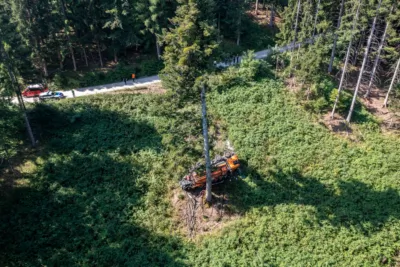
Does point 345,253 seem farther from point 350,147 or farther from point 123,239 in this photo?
point 123,239

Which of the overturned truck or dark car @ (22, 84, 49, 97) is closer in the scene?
the overturned truck

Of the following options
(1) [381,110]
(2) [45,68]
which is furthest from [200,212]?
(2) [45,68]

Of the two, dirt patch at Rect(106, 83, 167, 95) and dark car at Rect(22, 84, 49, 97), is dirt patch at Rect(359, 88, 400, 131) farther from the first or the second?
dark car at Rect(22, 84, 49, 97)

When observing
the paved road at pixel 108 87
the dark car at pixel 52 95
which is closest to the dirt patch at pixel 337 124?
the paved road at pixel 108 87

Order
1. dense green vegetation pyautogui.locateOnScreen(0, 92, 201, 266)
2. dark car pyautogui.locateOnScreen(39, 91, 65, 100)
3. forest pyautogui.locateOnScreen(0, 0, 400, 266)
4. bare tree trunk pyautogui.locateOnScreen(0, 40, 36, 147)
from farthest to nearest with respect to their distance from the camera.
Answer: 1. dark car pyautogui.locateOnScreen(39, 91, 65, 100)
2. bare tree trunk pyautogui.locateOnScreen(0, 40, 36, 147)
3. dense green vegetation pyautogui.locateOnScreen(0, 92, 201, 266)
4. forest pyautogui.locateOnScreen(0, 0, 400, 266)

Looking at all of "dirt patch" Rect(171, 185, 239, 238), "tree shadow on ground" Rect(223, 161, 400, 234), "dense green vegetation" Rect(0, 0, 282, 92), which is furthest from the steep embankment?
"dense green vegetation" Rect(0, 0, 282, 92)

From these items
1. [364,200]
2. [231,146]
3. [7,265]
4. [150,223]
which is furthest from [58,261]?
[364,200]
